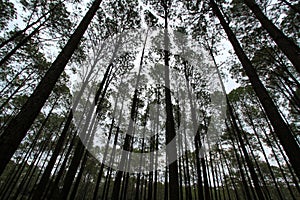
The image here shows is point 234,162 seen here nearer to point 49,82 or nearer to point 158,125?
point 158,125

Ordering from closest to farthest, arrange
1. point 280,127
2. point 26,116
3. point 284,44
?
point 26,116 < point 280,127 < point 284,44

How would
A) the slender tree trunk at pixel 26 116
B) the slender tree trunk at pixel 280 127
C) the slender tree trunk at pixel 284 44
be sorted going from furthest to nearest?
the slender tree trunk at pixel 284 44 → the slender tree trunk at pixel 280 127 → the slender tree trunk at pixel 26 116

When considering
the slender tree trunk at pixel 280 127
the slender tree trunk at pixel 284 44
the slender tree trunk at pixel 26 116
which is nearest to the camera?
the slender tree trunk at pixel 26 116

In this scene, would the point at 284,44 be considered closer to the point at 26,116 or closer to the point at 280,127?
the point at 280,127

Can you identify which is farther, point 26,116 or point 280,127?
point 280,127

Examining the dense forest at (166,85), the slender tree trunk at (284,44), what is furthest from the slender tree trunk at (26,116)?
the slender tree trunk at (284,44)

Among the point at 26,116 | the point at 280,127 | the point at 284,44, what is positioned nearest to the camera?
the point at 26,116

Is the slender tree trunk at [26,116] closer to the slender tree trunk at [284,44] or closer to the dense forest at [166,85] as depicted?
the dense forest at [166,85]

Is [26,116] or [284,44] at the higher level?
[284,44]

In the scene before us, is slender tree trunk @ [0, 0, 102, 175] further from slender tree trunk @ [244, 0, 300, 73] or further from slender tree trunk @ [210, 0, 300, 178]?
slender tree trunk @ [244, 0, 300, 73]

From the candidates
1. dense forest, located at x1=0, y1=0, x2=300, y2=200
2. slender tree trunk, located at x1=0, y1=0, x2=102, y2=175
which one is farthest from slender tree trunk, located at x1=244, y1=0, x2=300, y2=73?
slender tree trunk, located at x1=0, y1=0, x2=102, y2=175

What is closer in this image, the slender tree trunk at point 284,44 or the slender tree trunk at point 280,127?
the slender tree trunk at point 280,127

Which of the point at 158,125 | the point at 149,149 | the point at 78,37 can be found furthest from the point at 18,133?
the point at 149,149

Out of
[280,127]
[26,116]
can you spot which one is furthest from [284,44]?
[26,116]
